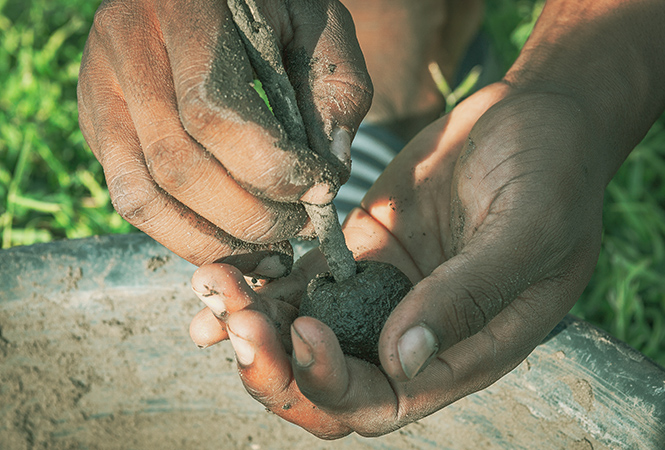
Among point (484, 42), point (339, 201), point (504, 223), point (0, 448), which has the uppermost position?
point (504, 223)

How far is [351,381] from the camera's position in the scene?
4.24ft

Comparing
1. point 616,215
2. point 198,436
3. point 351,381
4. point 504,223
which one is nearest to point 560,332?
point 504,223

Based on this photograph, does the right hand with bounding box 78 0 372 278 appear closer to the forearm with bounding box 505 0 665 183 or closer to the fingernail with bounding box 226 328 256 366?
the fingernail with bounding box 226 328 256 366

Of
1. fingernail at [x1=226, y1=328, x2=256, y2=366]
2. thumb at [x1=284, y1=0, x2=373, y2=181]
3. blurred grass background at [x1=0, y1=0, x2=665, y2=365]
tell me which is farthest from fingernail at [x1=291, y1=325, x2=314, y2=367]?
blurred grass background at [x1=0, y1=0, x2=665, y2=365]

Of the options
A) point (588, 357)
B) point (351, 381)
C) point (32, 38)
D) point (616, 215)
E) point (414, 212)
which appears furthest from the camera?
point (32, 38)

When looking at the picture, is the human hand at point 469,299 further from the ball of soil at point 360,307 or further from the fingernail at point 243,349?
the ball of soil at point 360,307

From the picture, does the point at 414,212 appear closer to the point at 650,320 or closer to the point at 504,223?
the point at 504,223

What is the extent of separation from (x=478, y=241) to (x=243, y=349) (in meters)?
0.61

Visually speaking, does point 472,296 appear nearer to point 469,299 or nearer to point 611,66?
point 469,299

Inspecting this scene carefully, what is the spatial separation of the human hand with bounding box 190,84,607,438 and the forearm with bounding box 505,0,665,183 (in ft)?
0.48

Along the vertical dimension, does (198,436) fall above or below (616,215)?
below

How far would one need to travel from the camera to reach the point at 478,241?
4.40 feet

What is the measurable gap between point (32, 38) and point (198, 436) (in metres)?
3.25

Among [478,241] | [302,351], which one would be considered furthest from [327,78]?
[302,351]
